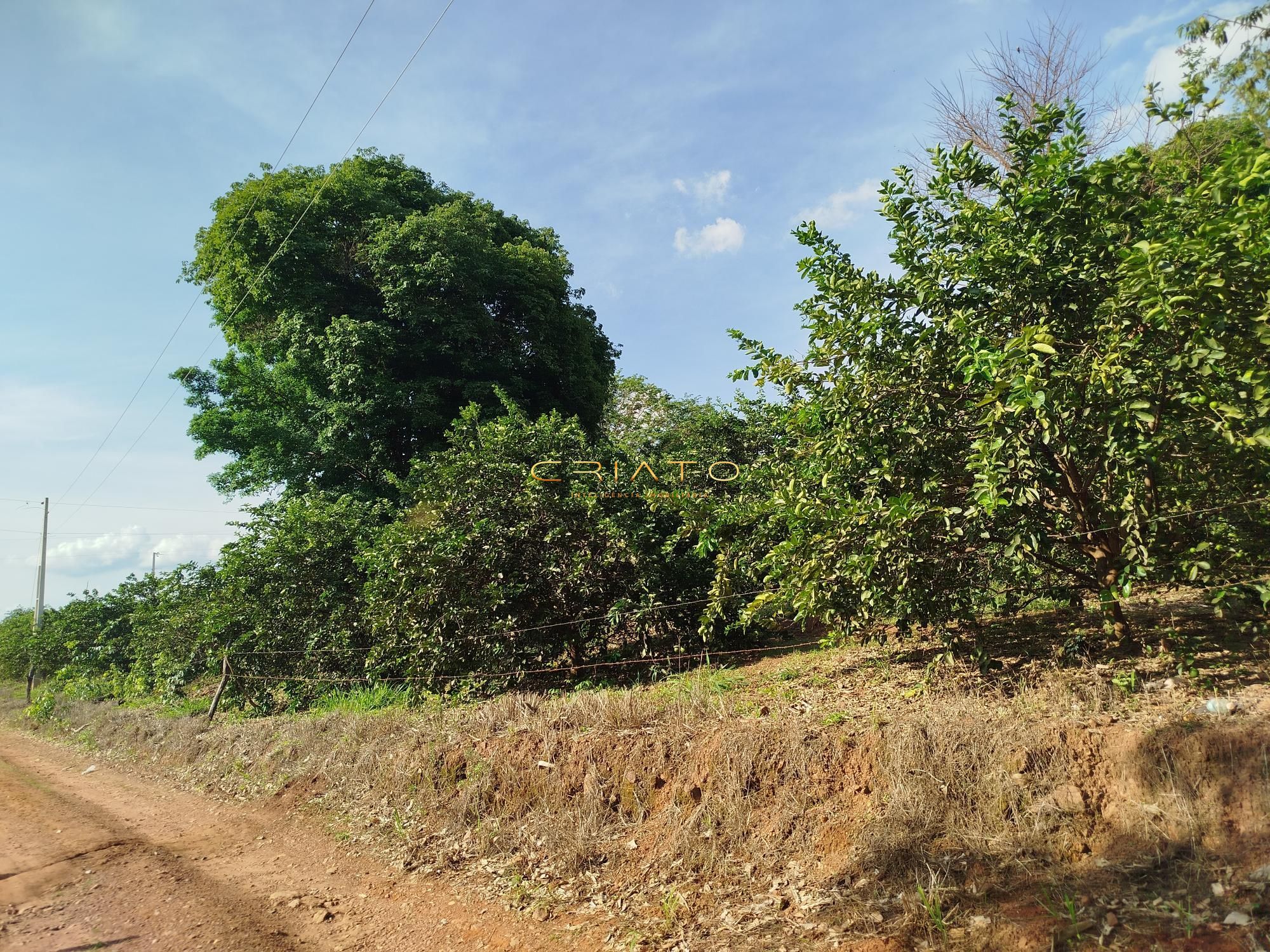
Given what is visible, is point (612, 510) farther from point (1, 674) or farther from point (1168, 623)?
point (1, 674)

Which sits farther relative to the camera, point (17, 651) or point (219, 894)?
point (17, 651)

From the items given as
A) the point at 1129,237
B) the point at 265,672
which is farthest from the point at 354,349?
the point at 1129,237

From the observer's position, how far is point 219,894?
5.57 meters

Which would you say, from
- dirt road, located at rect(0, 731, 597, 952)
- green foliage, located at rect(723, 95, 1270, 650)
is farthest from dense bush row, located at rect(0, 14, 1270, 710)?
dirt road, located at rect(0, 731, 597, 952)

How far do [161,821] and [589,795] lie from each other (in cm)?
520

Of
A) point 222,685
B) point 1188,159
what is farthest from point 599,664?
point 1188,159

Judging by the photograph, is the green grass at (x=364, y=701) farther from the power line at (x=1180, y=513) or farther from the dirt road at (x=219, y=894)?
the power line at (x=1180, y=513)

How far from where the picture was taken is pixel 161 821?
7.84 metres

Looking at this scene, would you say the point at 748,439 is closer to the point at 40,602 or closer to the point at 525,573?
the point at 525,573

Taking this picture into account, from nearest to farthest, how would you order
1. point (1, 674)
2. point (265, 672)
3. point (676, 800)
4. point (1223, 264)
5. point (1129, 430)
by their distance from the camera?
point (1223, 264) → point (1129, 430) → point (676, 800) → point (265, 672) → point (1, 674)

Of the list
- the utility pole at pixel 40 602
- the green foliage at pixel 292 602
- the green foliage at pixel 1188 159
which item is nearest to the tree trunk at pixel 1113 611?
the green foliage at pixel 1188 159

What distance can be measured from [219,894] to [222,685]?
884cm

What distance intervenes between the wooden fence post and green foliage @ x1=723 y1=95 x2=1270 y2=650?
36.3 feet

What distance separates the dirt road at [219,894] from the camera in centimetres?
475
